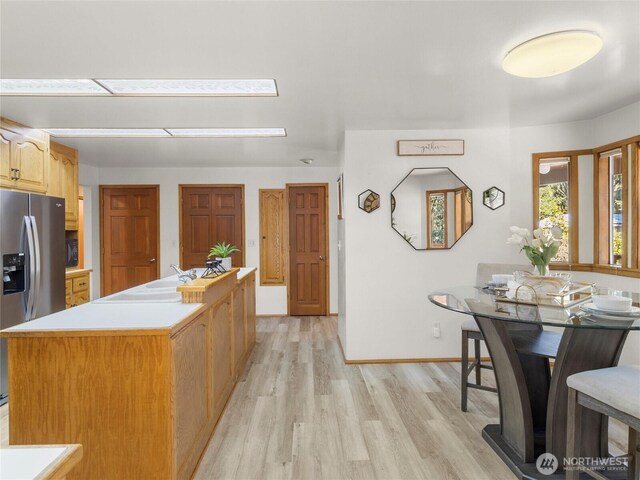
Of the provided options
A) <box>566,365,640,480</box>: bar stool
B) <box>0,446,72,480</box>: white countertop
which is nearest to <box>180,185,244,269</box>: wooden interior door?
<box>566,365,640,480</box>: bar stool

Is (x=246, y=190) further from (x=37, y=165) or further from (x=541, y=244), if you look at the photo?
(x=541, y=244)

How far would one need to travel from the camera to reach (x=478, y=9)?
1752mm

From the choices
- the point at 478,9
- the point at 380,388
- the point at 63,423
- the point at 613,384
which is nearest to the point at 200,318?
the point at 63,423

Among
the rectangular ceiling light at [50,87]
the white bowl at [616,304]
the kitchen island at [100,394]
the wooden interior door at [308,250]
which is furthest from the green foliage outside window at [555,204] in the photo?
the rectangular ceiling light at [50,87]

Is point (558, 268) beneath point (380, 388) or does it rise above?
above

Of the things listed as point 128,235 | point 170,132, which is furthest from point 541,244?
point 128,235

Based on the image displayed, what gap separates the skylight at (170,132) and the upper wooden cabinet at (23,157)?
0.17 metres

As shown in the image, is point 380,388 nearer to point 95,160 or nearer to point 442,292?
point 442,292

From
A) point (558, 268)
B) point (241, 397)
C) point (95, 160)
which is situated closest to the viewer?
point (241, 397)

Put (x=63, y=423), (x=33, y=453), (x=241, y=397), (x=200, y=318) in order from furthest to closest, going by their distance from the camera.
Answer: (x=241, y=397) < (x=200, y=318) < (x=63, y=423) < (x=33, y=453)

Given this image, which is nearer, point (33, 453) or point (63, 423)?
point (33, 453)

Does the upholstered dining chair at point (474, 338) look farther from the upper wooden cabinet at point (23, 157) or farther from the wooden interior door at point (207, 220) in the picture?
the upper wooden cabinet at point (23, 157)

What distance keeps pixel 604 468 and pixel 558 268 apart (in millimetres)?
2215

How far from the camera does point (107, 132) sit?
12.6 ft
